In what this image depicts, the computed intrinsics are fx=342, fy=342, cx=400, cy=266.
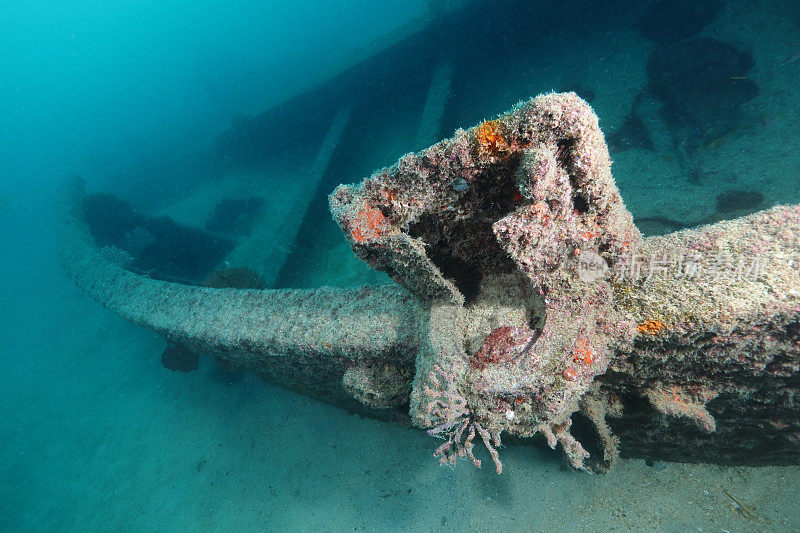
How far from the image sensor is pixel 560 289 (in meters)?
1.89

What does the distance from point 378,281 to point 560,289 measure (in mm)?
5350

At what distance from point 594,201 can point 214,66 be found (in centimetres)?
6855

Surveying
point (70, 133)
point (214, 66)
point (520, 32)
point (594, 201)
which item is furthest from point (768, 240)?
point (70, 133)

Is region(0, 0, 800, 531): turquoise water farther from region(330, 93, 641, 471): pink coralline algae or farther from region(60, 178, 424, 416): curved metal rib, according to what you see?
region(330, 93, 641, 471): pink coralline algae

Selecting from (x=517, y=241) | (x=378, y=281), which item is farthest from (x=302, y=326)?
(x=378, y=281)

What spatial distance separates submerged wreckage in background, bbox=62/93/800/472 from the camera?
5.62 ft

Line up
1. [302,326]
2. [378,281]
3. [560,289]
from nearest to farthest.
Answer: [560,289] < [302,326] < [378,281]

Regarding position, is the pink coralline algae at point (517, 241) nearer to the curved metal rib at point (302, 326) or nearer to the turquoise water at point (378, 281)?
the curved metal rib at point (302, 326)

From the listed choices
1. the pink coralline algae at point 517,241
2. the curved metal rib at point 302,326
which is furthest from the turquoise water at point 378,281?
the pink coralline algae at point 517,241

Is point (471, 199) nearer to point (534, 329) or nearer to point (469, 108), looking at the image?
point (534, 329)

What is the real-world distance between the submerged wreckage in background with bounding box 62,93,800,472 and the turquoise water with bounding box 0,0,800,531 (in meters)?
2.46

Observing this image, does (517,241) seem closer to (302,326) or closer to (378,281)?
(302,326)

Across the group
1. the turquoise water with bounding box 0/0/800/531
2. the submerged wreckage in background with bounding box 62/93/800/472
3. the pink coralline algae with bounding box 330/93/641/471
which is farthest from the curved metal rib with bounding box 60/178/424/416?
the turquoise water with bounding box 0/0/800/531

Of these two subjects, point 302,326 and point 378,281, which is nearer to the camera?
point 302,326
